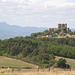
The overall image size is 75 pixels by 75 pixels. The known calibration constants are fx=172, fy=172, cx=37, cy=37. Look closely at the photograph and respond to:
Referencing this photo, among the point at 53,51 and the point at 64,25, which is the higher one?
the point at 64,25

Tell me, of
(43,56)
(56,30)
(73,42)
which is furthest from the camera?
(56,30)

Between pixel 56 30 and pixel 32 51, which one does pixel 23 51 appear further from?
pixel 56 30

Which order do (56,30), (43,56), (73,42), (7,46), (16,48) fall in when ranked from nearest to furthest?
(43,56) < (16,48) < (7,46) < (73,42) < (56,30)

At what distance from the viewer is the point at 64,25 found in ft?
463

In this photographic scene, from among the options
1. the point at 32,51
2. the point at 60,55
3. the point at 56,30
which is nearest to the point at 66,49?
the point at 60,55

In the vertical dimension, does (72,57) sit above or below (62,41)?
below

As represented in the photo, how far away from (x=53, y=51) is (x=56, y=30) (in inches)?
2781

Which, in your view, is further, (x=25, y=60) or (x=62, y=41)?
(x=62, y=41)

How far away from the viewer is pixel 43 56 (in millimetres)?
45469

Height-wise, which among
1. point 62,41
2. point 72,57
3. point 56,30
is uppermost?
point 56,30

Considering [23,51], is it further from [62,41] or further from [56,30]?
[56,30]

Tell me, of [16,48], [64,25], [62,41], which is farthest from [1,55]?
[64,25]

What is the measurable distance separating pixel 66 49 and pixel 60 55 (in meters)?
2.81

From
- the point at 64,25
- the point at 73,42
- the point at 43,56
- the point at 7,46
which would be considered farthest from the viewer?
the point at 64,25
